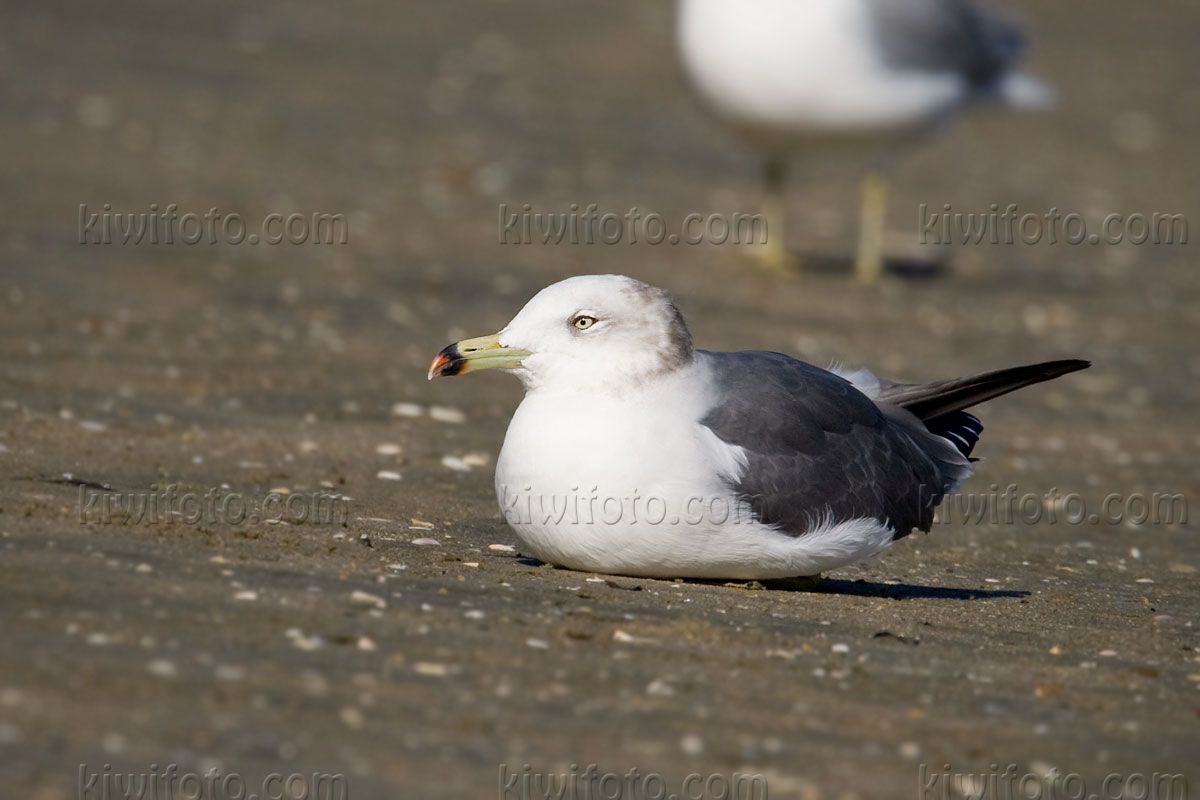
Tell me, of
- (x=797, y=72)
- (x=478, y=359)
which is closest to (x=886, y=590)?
(x=478, y=359)

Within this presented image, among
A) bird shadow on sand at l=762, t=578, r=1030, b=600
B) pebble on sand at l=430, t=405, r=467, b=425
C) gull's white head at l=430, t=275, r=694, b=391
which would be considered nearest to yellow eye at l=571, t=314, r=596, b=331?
gull's white head at l=430, t=275, r=694, b=391

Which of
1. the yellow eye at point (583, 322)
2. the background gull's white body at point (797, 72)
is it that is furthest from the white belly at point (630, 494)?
the background gull's white body at point (797, 72)

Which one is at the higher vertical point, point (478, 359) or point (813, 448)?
point (478, 359)

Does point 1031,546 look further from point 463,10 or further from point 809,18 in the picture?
point 463,10

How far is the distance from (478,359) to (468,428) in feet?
8.94

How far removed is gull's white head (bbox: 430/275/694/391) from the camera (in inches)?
219

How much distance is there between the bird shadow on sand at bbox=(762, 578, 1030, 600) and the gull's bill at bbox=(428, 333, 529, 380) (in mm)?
1225

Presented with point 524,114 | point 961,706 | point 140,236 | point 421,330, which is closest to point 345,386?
point 421,330

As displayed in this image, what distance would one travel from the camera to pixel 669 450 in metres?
5.36

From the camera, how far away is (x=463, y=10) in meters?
19.8

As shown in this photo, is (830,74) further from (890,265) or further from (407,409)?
(407,409)

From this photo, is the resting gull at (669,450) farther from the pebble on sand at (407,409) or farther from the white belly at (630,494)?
the pebble on sand at (407,409)

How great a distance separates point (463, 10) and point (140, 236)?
9638 millimetres

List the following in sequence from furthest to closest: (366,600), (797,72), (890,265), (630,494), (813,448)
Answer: (890,265) → (797,72) → (813,448) → (630,494) → (366,600)
